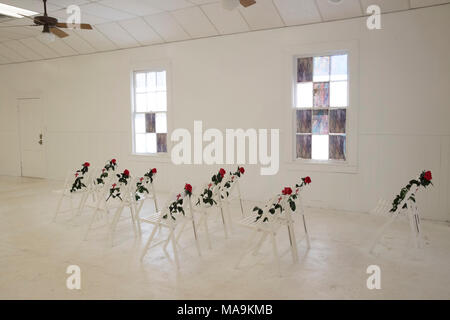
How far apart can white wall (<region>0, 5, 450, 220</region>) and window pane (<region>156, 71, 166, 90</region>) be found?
297 millimetres

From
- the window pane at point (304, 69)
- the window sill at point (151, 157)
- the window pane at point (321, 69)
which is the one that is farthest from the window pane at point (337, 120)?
the window sill at point (151, 157)

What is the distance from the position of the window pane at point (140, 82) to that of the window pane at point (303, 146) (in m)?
3.05

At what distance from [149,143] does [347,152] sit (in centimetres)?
355

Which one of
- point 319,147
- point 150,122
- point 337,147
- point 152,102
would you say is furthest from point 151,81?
point 337,147

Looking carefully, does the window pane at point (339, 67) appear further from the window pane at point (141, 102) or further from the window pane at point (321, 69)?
→ the window pane at point (141, 102)

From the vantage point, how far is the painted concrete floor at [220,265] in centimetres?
276

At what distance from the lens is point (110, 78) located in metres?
7.04

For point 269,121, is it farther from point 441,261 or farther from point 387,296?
point 387,296

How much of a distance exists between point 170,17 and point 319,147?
9.59 ft

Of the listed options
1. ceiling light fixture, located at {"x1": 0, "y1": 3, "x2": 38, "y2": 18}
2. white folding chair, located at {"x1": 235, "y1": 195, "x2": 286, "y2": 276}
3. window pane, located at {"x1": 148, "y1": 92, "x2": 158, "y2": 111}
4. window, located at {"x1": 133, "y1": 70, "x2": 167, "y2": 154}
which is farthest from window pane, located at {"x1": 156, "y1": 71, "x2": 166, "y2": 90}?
white folding chair, located at {"x1": 235, "y1": 195, "x2": 286, "y2": 276}

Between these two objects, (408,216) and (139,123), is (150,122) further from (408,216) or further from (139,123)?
(408,216)
